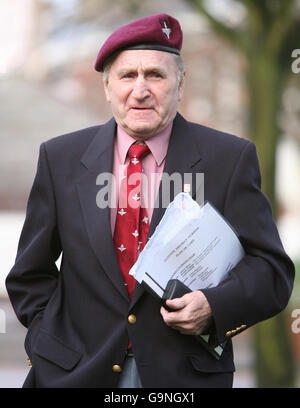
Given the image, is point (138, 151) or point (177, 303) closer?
point (177, 303)

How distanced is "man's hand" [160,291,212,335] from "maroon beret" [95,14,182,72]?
2.67 feet

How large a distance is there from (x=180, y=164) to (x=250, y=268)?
41cm

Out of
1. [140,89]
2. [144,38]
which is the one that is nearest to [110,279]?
[140,89]

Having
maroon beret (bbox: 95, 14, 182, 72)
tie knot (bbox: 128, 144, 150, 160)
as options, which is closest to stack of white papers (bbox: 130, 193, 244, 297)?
tie knot (bbox: 128, 144, 150, 160)

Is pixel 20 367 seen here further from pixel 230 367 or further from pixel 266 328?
pixel 230 367

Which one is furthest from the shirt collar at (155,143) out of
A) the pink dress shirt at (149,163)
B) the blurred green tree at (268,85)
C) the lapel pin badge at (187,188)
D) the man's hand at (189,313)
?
the blurred green tree at (268,85)

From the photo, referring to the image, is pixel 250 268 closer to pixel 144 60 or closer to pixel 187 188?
pixel 187 188

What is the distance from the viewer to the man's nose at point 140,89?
2.32 m

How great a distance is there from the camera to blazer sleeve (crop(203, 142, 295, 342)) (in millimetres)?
2285

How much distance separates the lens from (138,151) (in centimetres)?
243

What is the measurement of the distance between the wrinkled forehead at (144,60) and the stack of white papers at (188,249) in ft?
1.43

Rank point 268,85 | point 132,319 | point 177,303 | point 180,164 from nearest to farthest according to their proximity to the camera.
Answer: point 177,303 → point 132,319 → point 180,164 → point 268,85

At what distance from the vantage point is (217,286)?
2.30 metres
